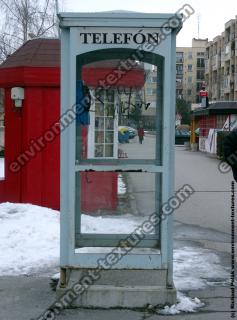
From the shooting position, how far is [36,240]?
729 centimetres

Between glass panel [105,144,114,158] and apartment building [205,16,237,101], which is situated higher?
apartment building [205,16,237,101]

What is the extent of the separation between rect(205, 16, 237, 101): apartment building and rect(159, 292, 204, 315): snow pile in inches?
2877

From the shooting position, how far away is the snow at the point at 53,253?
588 cm

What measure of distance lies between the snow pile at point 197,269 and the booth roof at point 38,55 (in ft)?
13.7

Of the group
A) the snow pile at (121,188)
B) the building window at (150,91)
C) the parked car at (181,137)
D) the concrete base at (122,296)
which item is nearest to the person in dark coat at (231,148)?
the building window at (150,91)

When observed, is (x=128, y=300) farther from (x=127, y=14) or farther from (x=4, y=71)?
(x=4, y=71)

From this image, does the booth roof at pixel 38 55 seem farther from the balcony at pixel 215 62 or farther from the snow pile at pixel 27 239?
the balcony at pixel 215 62

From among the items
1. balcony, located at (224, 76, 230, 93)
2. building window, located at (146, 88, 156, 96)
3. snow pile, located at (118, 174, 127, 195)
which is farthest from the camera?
balcony, located at (224, 76, 230, 93)

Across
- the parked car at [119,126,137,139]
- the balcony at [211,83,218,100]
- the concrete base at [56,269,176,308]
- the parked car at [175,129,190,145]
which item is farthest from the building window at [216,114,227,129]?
the balcony at [211,83,218,100]

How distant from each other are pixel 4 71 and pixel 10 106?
64 cm

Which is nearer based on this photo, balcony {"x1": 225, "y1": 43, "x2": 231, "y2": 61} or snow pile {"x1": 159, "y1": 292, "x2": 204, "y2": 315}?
snow pile {"x1": 159, "y1": 292, "x2": 204, "y2": 315}

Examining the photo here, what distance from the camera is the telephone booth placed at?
198 inches

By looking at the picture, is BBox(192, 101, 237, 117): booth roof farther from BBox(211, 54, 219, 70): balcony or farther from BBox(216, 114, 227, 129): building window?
BBox(211, 54, 219, 70): balcony

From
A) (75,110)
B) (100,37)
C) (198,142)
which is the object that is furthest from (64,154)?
(198,142)
